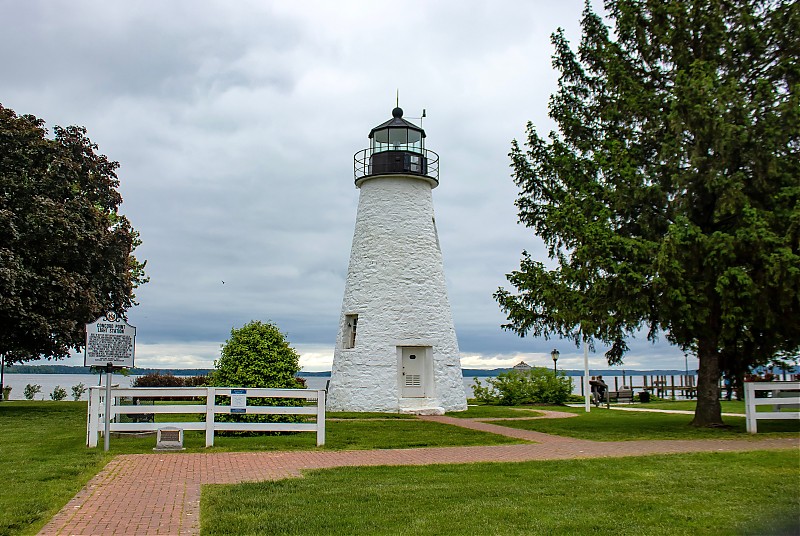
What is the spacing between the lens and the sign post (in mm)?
12359

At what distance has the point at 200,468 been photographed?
10.8 meters

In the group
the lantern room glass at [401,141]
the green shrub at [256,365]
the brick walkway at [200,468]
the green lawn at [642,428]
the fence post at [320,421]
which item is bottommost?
the green lawn at [642,428]

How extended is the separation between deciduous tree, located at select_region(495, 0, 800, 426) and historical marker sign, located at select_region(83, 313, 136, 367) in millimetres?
9181

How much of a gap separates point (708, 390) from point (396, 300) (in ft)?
35.6

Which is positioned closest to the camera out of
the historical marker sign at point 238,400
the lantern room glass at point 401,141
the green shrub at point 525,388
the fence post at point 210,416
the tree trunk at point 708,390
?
the fence post at point 210,416

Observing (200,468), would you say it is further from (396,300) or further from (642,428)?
(396,300)

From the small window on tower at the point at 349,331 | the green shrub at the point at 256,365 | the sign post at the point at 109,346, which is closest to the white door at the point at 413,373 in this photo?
the small window on tower at the point at 349,331

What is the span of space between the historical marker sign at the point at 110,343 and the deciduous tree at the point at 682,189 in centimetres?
918

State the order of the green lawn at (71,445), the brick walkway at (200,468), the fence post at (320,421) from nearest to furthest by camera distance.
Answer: the brick walkway at (200,468) < the green lawn at (71,445) < the fence post at (320,421)

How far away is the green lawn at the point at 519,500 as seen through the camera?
22.5 ft

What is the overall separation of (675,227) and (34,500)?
12683 millimetres

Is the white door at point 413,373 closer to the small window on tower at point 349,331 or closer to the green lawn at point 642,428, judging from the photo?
the small window on tower at point 349,331

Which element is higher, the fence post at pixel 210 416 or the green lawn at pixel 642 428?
the fence post at pixel 210 416

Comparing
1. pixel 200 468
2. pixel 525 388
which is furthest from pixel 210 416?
pixel 525 388
